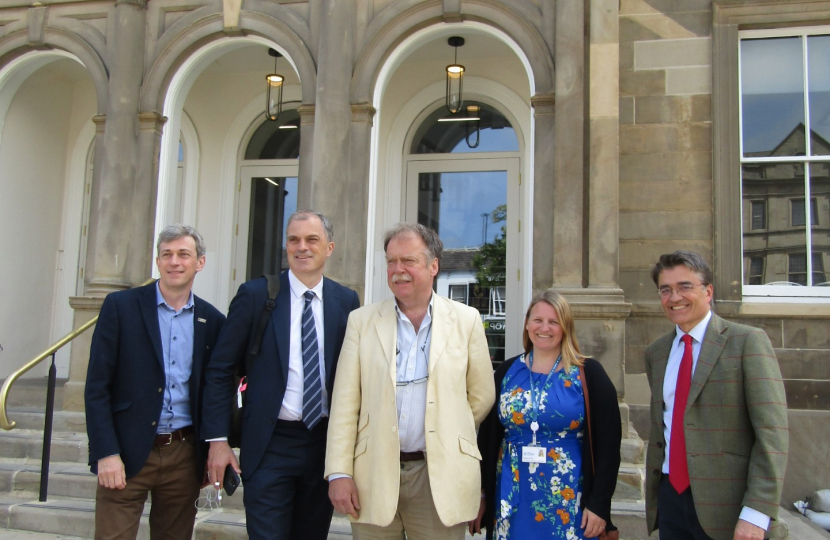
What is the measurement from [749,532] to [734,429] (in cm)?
37

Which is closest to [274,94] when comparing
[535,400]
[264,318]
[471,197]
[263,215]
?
[263,215]

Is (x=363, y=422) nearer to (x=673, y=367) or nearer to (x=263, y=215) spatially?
(x=673, y=367)

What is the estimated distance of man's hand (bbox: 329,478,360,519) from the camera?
2697 mm

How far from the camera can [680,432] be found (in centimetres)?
270

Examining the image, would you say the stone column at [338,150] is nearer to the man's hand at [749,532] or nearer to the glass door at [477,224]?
the glass door at [477,224]

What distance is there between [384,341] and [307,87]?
172 inches

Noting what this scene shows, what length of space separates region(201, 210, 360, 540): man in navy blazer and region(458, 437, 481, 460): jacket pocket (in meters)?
0.63

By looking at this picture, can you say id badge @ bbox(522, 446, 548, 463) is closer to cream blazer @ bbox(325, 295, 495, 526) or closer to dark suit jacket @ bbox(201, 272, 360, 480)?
cream blazer @ bbox(325, 295, 495, 526)

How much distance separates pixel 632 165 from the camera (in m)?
6.37

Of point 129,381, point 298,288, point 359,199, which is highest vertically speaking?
point 359,199

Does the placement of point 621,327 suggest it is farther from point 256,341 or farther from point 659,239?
point 256,341

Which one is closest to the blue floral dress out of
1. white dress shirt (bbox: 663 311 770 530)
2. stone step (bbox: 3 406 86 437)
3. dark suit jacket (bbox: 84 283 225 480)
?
white dress shirt (bbox: 663 311 770 530)

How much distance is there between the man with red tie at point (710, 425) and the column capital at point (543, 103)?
11.4 ft

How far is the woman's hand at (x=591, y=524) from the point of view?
106 inches
